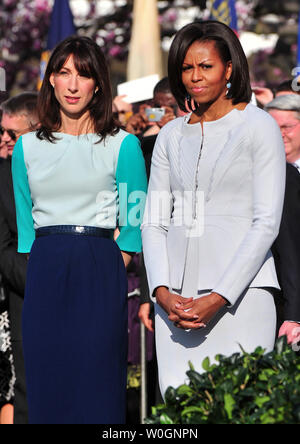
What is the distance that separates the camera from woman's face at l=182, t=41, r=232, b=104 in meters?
4.55

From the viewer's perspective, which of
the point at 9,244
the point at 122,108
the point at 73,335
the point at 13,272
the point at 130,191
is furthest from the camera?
the point at 122,108

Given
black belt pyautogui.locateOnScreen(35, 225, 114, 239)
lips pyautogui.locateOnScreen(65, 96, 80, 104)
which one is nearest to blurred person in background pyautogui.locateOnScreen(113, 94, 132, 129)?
lips pyautogui.locateOnScreen(65, 96, 80, 104)

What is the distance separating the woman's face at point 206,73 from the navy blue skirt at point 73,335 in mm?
823

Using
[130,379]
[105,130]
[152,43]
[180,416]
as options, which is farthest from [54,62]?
[152,43]

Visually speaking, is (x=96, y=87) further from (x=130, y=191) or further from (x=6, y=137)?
(x=6, y=137)

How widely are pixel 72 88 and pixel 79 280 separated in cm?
88

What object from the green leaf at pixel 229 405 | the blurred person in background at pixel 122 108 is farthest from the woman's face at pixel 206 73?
the blurred person in background at pixel 122 108

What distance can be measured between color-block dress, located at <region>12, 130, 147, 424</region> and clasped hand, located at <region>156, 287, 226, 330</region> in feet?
1.75

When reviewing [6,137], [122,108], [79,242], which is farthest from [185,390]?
[122,108]

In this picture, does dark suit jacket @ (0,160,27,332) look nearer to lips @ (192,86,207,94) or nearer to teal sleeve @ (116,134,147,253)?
teal sleeve @ (116,134,147,253)

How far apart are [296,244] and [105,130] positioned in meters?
1.13

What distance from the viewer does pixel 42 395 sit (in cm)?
477

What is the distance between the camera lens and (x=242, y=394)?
3344 mm
